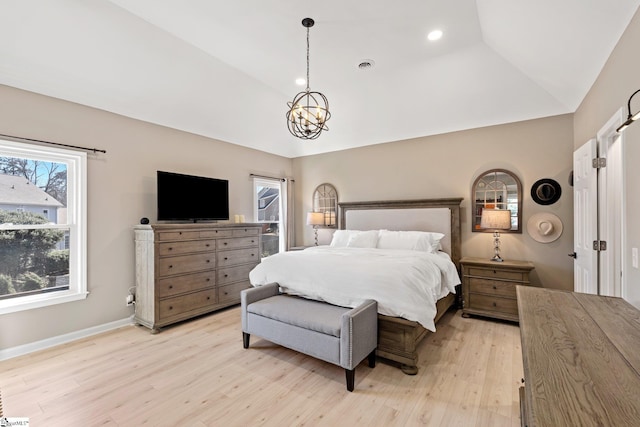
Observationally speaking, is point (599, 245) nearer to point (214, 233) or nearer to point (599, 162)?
point (599, 162)

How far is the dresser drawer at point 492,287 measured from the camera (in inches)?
143

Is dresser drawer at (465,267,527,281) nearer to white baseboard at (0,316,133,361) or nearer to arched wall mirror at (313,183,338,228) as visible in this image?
arched wall mirror at (313,183,338,228)

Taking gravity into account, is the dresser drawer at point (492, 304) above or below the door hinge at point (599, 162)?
below

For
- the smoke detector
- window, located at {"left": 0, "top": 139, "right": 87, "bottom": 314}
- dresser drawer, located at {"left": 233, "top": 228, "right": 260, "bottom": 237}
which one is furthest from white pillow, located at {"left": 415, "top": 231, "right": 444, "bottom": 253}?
window, located at {"left": 0, "top": 139, "right": 87, "bottom": 314}

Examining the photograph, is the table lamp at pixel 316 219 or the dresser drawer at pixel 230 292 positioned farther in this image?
the table lamp at pixel 316 219

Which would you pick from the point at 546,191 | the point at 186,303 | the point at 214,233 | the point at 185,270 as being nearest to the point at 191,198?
the point at 214,233

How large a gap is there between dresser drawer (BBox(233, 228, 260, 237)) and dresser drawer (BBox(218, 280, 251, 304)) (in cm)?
76

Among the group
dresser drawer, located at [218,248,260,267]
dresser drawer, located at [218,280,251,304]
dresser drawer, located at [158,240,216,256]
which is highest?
dresser drawer, located at [158,240,216,256]

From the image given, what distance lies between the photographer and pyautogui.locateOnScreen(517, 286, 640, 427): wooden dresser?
0.72 metres

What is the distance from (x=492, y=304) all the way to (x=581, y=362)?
3.14 m

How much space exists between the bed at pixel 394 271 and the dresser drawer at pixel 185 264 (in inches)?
33.9

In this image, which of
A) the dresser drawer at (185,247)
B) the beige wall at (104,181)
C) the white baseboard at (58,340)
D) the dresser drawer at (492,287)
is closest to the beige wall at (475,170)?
the dresser drawer at (492,287)

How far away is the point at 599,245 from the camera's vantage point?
103 inches

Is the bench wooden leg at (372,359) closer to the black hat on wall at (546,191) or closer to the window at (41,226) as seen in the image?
the black hat on wall at (546,191)
